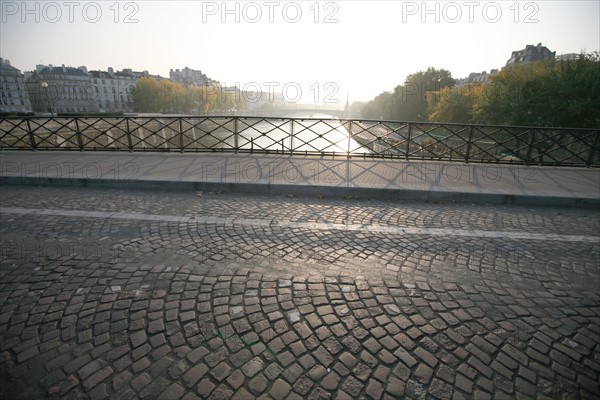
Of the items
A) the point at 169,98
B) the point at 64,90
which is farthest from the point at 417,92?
the point at 64,90

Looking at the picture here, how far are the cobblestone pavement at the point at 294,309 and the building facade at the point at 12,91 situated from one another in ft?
342

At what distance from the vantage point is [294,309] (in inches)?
103

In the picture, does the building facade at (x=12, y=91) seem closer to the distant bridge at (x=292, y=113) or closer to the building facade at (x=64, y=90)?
the building facade at (x=64, y=90)

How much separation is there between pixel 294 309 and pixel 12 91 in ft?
359

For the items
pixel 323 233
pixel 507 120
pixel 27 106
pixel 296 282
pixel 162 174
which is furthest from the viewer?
pixel 27 106

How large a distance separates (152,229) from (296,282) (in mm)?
2521

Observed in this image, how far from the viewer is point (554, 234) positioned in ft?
14.4

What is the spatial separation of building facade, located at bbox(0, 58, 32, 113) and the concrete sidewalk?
9769 cm

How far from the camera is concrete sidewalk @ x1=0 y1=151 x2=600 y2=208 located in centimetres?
605

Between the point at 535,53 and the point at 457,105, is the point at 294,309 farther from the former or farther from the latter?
the point at 535,53

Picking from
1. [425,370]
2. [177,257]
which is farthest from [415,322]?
[177,257]

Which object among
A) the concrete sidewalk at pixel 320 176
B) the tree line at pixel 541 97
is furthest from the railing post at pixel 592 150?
the tree line at pixel 541 97

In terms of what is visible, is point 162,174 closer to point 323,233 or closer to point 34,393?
point 323,233

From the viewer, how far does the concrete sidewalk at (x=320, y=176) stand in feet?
19.8
